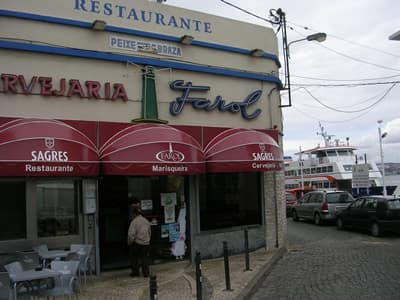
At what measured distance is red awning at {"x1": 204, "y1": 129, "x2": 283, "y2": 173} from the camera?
11.6 meters

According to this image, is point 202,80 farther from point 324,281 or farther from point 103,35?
point 324,281

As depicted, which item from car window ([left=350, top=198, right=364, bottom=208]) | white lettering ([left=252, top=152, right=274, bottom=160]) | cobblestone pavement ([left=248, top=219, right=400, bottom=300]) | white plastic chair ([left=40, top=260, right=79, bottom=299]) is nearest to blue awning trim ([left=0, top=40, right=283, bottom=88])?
white lettering ([left=252, top=152, right=274, bottom=160])

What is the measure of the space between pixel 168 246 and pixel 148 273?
151cm

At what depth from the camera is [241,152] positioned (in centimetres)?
1189

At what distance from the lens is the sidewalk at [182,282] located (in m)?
8.73

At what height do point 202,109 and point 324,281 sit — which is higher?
point 202,109

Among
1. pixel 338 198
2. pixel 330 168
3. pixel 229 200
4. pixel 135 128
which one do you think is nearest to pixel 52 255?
pixel 135 128

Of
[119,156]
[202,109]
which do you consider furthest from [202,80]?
[119,156]

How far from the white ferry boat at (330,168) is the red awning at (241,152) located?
65.3 feet

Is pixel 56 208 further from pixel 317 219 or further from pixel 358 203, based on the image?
pixel 317 219

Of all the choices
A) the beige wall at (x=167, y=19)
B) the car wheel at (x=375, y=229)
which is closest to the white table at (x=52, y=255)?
the beige wall at (x=167, y=19)

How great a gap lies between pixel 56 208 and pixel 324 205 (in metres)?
14.2

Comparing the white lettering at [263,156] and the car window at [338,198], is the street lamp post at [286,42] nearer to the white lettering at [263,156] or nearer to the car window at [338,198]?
the white lettering at [263,156]

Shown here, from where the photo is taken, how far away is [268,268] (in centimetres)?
1105
